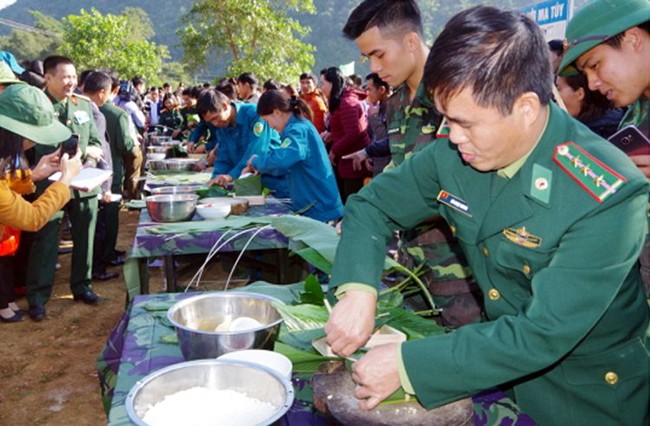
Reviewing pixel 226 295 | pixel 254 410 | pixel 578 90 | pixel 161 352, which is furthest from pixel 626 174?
pixel 578 90

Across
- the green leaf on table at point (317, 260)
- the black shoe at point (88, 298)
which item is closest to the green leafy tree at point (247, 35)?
the black shoe at point (88, 298)

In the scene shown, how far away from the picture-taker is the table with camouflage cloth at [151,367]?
120 cm

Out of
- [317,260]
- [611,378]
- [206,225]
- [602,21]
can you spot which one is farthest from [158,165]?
[611,378]

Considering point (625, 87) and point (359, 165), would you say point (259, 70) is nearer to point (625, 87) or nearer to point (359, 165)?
point (359, 165)

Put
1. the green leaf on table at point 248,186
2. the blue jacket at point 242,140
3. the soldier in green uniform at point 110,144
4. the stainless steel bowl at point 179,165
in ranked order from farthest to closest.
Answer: the stainless steel bowl at point 179,165 < the soldier in green uniform at point 110,144 < the blue jacket at point 242,140 < the green leaf on table at point 248,186

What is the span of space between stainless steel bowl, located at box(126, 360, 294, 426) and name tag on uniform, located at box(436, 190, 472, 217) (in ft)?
1.76

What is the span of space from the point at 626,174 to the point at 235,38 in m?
20.4

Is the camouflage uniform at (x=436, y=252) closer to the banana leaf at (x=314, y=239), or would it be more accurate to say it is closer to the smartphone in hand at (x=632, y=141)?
the banana leaf at (x=314, y=239)

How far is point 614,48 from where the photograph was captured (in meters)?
1.49

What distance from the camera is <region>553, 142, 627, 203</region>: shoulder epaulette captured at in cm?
97

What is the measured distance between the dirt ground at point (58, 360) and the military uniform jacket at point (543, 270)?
7.95ft

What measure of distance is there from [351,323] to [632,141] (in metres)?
0.87

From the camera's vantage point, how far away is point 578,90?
2.80 m

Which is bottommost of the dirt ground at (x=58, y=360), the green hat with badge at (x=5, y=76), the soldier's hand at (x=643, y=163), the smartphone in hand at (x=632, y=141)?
the dirt ground at (x=58, y=360)
